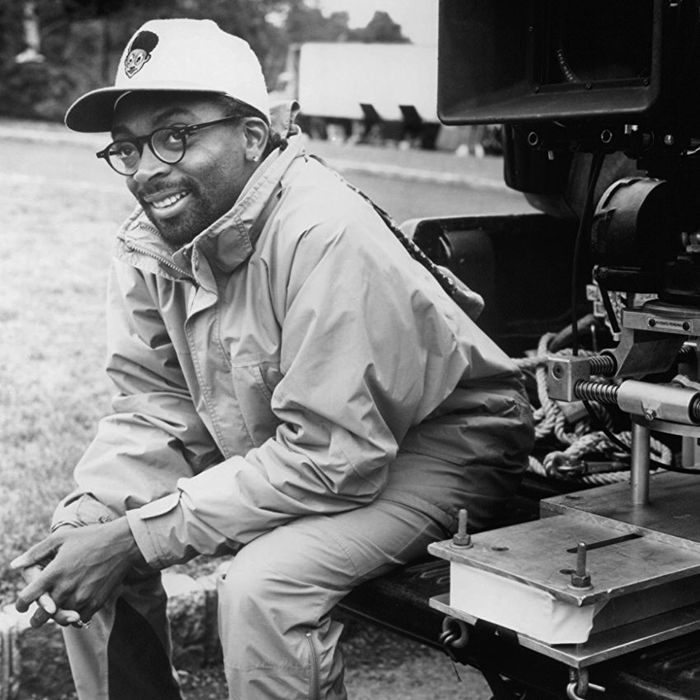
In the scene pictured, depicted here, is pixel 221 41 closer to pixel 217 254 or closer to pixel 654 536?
pixel 217 254

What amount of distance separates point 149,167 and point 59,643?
1451 mm

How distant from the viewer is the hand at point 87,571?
2713mm

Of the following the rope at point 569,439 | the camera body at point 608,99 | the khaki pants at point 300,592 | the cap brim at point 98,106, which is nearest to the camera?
the camera body at point 608,99

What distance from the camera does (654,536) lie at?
8.04 ft

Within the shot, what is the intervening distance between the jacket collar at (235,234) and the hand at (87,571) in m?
0.58

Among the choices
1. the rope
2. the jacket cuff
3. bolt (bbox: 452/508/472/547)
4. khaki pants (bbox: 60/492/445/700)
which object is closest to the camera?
bolt (bbox: 452/508/472/547)

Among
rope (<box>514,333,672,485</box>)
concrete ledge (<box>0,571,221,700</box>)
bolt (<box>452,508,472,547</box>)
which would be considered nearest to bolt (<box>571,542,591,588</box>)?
bolt (<box>452,508,472,547</box>)

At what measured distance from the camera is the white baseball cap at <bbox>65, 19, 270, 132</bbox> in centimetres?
282

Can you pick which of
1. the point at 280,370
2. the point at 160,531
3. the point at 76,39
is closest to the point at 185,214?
the point at 280,370

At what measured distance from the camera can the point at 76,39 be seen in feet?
92.9

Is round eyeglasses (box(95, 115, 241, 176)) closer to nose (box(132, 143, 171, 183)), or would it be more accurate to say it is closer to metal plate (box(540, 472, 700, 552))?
nose (box(132, 143, 171, 183))

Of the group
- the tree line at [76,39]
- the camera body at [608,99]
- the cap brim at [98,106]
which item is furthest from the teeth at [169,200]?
the tree line at [76,39]

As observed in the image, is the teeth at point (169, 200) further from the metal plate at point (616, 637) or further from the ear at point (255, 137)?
the metal plate at point (616, 637)

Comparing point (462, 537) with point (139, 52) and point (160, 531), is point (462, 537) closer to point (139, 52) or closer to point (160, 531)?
point (160, 531)
